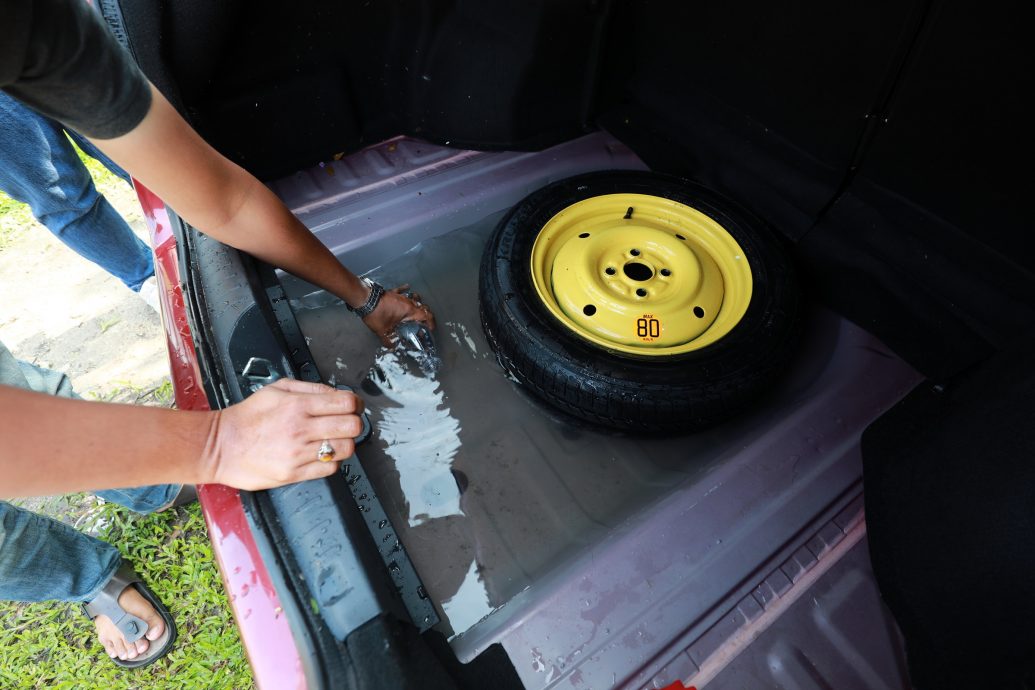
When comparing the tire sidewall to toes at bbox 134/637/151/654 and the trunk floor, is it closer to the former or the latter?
the trunk floor

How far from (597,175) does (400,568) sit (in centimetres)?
97

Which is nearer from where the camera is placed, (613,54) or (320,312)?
(320,312)

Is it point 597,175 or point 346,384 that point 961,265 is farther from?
point 346,384

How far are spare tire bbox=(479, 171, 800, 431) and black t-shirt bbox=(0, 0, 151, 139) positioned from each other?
660 mm

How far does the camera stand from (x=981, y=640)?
0.76 metres

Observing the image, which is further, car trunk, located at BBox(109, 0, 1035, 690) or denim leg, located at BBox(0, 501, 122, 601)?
denim leg, located at BBox(0, 501, 122, 601)

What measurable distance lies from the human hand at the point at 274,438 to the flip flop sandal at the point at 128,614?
85cm

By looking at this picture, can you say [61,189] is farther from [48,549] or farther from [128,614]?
[128,614]

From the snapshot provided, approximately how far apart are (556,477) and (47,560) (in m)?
1.01

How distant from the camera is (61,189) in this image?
151 centimetres

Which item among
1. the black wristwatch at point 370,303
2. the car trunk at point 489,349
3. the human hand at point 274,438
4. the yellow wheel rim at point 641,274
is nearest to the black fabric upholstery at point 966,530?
the car trunk at point 489,349

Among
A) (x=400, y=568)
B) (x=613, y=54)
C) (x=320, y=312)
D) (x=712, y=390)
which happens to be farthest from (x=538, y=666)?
(x=613, y=54)

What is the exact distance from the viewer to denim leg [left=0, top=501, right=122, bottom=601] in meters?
1.06

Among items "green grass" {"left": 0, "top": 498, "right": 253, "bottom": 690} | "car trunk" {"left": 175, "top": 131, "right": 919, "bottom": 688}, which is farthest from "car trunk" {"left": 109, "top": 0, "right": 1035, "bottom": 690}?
"green grass" {"left": 0, "top": 498, "right": 253, "bottom": 690}
